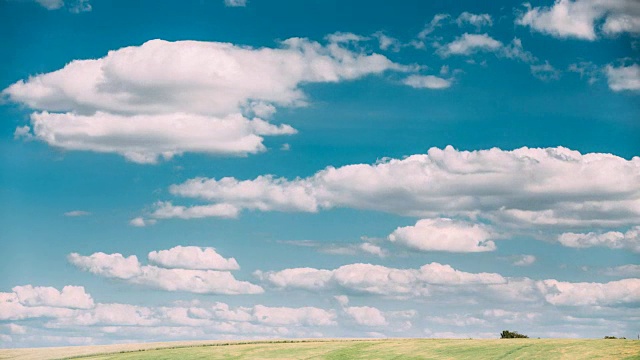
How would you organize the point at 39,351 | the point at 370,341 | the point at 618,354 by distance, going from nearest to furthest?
the point at 618,354
the point at 370,341
the point at 39,351

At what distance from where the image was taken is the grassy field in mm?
107062

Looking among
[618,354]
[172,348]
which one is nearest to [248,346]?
[172,348]

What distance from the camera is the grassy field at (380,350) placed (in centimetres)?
10706

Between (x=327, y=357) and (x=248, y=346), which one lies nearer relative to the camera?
(x=327, y=357)

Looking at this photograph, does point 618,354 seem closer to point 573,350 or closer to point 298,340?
point 573,350

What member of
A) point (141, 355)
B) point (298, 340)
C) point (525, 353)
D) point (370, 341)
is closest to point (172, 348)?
point (141, 355)

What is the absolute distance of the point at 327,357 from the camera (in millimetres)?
127812

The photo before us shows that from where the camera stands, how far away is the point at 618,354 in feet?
330

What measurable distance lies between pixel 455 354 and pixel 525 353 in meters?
11.1

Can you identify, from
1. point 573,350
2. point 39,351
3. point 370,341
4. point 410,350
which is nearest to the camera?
point 573,350

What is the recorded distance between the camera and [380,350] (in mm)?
129125

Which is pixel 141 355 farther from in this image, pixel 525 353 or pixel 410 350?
pixel 525 353

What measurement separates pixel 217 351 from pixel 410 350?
39199 millimetres

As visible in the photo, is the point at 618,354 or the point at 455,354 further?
the point at 455,354
